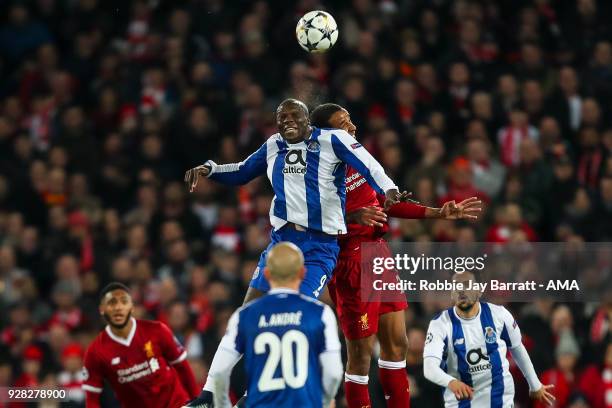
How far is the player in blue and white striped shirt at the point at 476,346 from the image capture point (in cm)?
1126

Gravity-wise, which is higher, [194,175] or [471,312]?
[194,175]

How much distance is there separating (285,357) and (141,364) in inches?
116

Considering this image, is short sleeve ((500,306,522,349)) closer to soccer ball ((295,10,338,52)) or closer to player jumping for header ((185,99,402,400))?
player jumping for header ((185,99,402,400))

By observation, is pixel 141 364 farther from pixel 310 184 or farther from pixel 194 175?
pixel 310 184

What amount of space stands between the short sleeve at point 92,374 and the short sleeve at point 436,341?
2.64m

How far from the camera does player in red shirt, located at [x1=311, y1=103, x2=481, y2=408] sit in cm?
1030

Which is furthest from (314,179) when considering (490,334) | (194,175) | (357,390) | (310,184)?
(490,334)

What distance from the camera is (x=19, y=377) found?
13906 millimetres

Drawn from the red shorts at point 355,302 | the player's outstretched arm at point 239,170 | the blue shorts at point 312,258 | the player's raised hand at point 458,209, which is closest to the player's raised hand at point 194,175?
the player's outstretched arm at point 239,170

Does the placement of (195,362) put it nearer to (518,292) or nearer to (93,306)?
(93,306)

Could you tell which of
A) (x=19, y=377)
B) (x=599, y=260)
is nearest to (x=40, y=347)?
(x=19, y=377)

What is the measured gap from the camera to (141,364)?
1077cm

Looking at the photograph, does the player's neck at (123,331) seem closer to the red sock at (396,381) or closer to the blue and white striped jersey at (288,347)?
the red sock at (396,381)

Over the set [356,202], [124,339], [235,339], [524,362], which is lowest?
[524,362]
